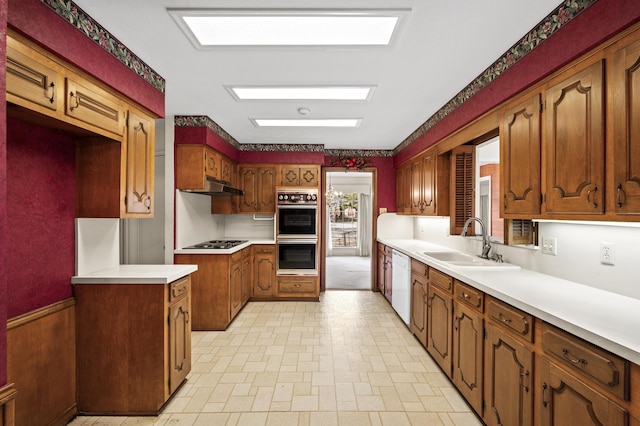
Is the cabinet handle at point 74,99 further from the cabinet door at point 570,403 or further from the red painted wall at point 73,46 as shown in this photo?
the cabinet door at point 570,403

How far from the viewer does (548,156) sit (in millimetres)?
1729

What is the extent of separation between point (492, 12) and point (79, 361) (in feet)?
10.9

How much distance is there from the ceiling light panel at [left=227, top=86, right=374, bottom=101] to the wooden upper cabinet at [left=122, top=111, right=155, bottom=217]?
811mm

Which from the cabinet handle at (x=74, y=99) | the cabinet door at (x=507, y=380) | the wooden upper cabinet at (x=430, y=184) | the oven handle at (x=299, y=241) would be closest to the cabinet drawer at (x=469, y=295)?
the cabinet door at (x=507, y=380)

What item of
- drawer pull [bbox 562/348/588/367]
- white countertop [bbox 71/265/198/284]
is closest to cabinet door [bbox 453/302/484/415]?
drawer pull [bbox 562/348/588/367]

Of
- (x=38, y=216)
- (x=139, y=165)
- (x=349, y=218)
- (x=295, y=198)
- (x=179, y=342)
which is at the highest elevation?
(x=139, y=165)

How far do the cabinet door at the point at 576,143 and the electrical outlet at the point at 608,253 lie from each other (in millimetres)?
327

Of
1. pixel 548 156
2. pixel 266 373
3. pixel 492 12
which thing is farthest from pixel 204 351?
pixel 492 12

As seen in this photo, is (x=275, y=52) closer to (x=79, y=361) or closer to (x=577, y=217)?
(x=577, y=217)

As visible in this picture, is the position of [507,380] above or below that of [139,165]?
below

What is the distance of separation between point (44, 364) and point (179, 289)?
2.68 ft

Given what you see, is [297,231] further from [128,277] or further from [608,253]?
[608,253]

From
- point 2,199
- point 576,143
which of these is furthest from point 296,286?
point 2,199

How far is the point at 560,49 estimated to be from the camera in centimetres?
161
